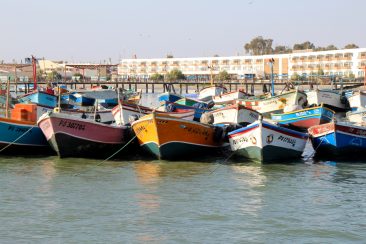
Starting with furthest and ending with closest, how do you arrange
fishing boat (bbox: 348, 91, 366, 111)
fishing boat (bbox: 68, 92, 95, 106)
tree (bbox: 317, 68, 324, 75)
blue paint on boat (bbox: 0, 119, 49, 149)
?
tree (bbox: 317, 68, 324, 75)
fishing boat (bbox: 68, 92, 95, 106)
fishing boat (bbox: 348, 91, 366, 111)
blue paint on boat (bbox: 0, 119, 49, 149)

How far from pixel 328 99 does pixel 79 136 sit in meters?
32.5

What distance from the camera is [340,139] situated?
2359 centimetres

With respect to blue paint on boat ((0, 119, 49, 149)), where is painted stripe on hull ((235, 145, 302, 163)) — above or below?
below

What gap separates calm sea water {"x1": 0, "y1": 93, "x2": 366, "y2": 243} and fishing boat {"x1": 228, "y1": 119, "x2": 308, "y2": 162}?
55cm

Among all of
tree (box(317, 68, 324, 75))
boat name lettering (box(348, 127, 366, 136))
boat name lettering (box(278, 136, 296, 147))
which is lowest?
boat name lettering (box(278, 136, 296, 147))

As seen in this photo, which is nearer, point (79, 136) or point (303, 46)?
→ point (79, 136)

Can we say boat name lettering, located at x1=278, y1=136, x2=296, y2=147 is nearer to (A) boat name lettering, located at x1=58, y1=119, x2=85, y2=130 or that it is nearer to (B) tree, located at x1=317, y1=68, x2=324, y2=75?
(A) boat name lettering, located at x1=58, y1=119, x2=85, y2=130

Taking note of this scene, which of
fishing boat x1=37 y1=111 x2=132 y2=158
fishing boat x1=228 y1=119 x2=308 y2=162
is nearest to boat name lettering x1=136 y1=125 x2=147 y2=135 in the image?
fishing boat x1=37 y1=111 x2=132 y2=158

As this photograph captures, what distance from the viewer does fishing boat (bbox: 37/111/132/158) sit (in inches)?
910

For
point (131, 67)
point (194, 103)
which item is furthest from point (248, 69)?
point (194, 103)

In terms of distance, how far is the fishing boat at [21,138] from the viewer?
24.3 metres

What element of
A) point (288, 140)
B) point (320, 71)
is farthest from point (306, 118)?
point (320, 71)

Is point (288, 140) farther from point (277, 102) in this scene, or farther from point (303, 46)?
point (303, 46)

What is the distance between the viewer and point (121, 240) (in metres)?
13.6
